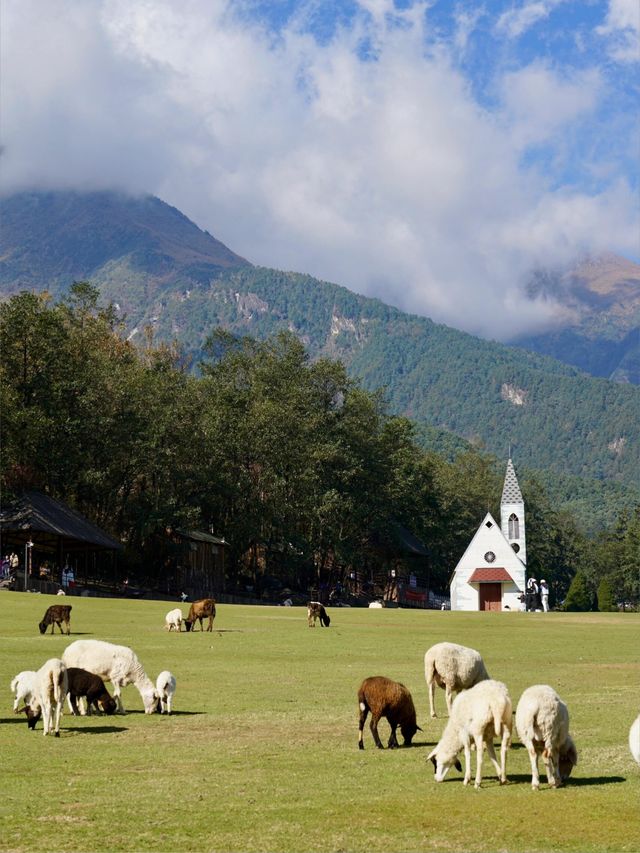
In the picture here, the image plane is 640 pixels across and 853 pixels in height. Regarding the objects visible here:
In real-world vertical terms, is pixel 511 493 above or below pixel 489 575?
above

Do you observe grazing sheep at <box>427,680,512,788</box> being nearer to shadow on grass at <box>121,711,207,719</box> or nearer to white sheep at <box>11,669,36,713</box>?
shadow on grass at <box>121,711,207,719</box>

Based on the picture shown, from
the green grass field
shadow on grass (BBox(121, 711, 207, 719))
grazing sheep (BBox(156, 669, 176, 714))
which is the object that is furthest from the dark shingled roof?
grazing sheep (BBox(156, 669, 176, 714))

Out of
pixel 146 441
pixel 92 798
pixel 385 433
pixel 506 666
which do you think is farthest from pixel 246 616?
pixel 385 433

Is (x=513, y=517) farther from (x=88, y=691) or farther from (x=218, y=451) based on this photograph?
(x=88, y=691)

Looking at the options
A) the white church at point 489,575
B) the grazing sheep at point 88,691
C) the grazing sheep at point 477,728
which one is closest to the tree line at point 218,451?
the white church at point 489,575

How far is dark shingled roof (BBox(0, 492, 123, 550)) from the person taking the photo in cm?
6769

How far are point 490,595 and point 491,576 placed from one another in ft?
6.36

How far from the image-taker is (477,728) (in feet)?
51.7

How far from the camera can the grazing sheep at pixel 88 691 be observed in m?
21.5

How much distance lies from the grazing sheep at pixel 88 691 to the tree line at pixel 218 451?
2093 inches

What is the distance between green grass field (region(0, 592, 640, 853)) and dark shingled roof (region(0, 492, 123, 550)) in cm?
3549

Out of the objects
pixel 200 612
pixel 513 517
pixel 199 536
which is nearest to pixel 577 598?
pixel 513 517

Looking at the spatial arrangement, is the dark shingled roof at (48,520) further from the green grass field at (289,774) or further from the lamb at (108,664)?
the lamb at (108,664)

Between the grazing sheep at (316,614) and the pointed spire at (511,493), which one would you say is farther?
the pointed spire at (511,493)
